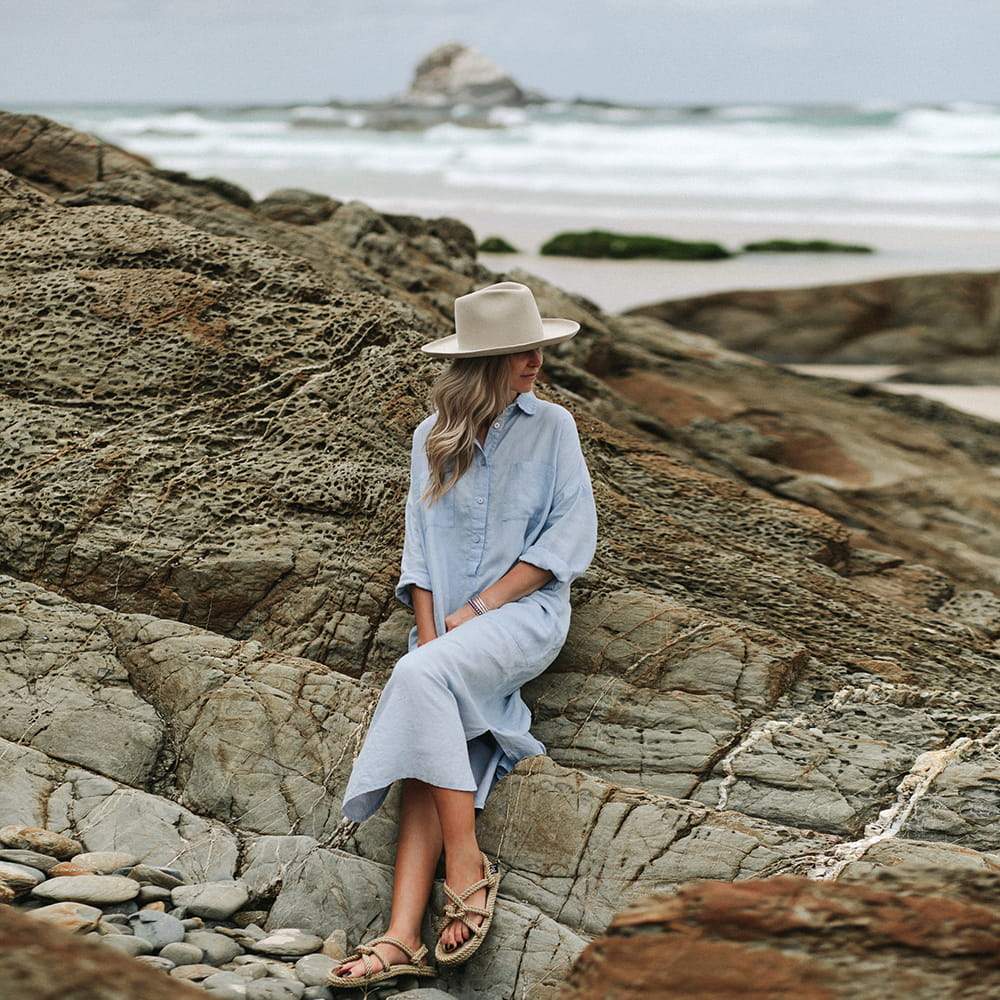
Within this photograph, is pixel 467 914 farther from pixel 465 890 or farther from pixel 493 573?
pixel 493 573

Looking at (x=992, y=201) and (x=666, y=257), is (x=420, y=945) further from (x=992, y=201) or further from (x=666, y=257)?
(x=992, y=201)

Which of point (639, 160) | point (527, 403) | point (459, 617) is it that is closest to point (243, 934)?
point (459, 617)

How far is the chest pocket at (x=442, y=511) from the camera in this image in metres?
4.39

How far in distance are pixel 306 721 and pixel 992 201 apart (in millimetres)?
28815

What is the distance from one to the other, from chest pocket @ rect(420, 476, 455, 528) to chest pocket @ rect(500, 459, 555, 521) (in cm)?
17

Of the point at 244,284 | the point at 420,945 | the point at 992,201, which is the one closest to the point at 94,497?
the point at 244,284

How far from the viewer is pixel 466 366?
4.41 metres

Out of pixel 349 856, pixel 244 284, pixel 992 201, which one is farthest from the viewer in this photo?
pixel 992 201

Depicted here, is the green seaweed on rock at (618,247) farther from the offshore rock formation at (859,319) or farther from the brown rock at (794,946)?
the brown rock at (794,946)

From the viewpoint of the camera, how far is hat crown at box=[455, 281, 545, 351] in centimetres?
428

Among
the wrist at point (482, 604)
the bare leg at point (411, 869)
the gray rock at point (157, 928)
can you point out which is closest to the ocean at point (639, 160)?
the wrist at point (482, 604)

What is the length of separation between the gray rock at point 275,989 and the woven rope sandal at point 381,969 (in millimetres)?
93

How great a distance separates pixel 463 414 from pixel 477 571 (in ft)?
1.69

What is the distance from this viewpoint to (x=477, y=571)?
434 cm
